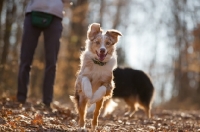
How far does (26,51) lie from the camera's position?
796 cm

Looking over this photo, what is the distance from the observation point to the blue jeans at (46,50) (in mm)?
7883

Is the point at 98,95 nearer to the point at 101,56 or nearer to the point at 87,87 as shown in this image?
the point at 87,87

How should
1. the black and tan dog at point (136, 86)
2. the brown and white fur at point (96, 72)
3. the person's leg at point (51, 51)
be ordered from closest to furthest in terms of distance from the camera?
the brown and white fur at point (96, 72) → the person's leg at point (51, 51) → the black and tan dog at point (136, 86)

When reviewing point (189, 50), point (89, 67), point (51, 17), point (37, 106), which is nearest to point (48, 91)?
point (37, 106)

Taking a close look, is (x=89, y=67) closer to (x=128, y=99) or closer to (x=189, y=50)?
(x=128, y=99)

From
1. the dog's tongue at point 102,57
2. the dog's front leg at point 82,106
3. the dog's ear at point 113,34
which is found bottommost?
the dog's front leg at point 82,106

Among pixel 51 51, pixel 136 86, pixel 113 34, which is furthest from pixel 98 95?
pixel 136 86

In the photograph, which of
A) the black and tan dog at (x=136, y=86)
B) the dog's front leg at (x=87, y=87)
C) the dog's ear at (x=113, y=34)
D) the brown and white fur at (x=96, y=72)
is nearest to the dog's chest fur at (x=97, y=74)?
the brown and white fur at (x=96, y=72)

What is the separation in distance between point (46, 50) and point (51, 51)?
0.41 ft

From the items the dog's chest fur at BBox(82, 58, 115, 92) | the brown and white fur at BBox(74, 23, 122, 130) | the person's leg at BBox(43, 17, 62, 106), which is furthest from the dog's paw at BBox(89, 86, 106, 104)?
the person's leg at BBox(43, 17, 62, 106)

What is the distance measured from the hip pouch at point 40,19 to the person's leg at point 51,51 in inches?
5.1

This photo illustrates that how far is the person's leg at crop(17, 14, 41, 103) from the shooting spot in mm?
7891

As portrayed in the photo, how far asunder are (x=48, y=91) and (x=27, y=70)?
0.63 m

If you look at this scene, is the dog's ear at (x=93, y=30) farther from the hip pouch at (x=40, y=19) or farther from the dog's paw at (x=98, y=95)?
the hip pouch at (x=40, y=19)
